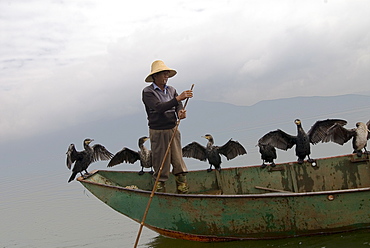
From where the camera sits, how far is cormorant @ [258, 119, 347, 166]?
22.6ft

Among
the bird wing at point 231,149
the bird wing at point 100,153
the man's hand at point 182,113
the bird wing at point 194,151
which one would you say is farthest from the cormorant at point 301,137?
the bird wing at point 100,153

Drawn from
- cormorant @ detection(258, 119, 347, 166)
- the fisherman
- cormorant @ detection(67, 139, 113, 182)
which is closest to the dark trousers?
the fisherman

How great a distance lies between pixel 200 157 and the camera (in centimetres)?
793

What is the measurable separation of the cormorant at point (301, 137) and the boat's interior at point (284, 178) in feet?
0.90

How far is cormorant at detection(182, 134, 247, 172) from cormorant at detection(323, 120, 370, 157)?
5.21 feet

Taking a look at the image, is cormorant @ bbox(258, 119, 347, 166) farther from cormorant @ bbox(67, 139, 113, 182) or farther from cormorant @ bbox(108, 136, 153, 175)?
cormorant @ bbox(67, 139, 113, 182)

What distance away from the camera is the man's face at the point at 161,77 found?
5.69 meters

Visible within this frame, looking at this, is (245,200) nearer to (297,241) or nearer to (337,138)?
(297,241)

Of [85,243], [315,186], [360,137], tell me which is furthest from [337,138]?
[85,243]

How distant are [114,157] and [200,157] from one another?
1.71 meters

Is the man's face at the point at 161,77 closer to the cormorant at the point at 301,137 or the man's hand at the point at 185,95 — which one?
the man's hand at the point at 185,95

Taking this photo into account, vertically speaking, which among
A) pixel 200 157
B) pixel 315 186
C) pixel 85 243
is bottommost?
pixel 85 243

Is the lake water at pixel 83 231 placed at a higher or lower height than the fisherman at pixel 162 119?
lower

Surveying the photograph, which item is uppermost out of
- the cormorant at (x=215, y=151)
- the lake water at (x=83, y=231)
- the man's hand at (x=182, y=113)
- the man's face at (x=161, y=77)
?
the man's face at (x=161, y=77)
